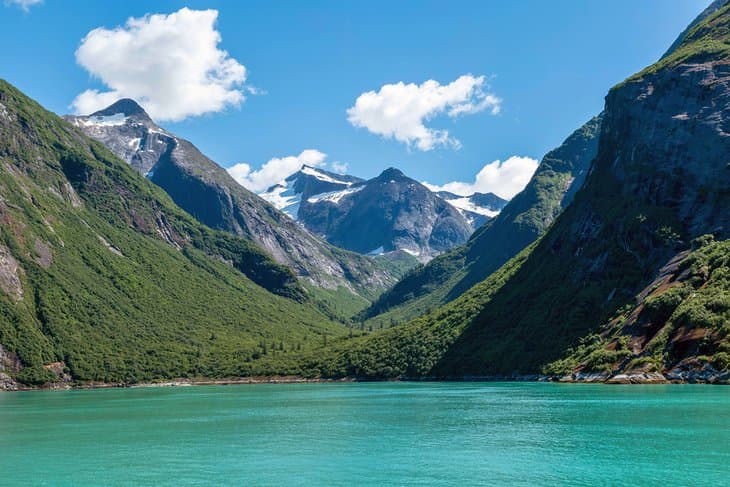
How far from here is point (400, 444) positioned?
87.6m

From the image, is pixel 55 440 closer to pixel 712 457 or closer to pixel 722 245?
pixel 712 457

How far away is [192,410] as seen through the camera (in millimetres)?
152125

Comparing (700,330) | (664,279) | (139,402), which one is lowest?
(139,402)

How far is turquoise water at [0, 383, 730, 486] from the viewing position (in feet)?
221

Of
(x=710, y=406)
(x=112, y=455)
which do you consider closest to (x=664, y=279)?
(x=710, y=406)

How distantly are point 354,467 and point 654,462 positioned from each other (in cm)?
2983

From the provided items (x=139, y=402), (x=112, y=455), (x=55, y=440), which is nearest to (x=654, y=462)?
(x=112, y=455)

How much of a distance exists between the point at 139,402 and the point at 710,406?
139189 mm

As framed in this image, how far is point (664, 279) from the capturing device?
199 meters

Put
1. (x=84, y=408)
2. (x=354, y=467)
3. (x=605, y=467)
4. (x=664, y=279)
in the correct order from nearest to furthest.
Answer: (x=605, y=467), (x=354, y=467), (x=84, y=408), (x=664, y=279)

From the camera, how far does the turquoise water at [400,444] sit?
67312mm

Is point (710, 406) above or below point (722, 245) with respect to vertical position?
below

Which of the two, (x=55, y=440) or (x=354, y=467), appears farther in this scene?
(x=55, y=440)

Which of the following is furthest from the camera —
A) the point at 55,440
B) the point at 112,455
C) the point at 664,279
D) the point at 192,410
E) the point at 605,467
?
the point at 664,279
